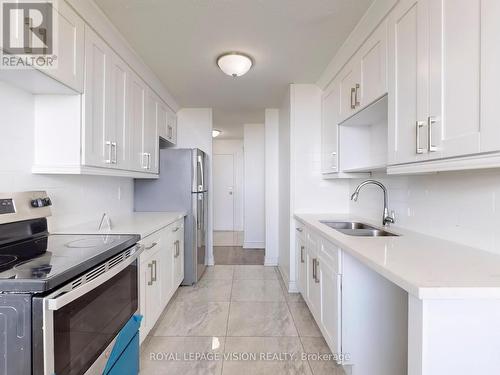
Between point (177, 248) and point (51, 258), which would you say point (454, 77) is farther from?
point (177, 248)

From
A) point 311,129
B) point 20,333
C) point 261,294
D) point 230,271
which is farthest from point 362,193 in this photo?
point 20,333

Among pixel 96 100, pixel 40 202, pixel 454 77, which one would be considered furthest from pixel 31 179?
pixel 454 77

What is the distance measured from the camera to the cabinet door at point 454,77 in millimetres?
977

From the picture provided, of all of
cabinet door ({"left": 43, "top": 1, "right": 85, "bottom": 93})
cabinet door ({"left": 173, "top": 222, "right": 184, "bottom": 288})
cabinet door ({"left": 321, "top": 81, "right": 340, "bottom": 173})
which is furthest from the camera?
cabinet door ({"left": 173, "top": 222, "right": 184, "bottom": 288})

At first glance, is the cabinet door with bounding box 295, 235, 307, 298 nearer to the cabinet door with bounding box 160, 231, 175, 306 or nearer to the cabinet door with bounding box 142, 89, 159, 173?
the cabinet door with bounding box 160, 231, 175, 306

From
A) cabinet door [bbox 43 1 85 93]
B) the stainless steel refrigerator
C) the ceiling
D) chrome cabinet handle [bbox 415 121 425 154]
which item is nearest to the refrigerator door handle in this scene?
the stainless steel refrigerator

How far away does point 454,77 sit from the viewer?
3.51ft

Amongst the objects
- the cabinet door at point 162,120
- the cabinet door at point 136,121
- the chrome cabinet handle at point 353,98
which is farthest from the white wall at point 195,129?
the chrome cabinet handle at point 353,98

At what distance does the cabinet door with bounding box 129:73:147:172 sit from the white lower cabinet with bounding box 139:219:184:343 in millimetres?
660

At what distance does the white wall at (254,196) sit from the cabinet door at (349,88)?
9.07 feet

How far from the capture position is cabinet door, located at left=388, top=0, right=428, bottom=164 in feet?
4.15

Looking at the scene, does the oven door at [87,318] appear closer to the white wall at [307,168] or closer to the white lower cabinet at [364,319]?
the white lower cabinet at [364,319]

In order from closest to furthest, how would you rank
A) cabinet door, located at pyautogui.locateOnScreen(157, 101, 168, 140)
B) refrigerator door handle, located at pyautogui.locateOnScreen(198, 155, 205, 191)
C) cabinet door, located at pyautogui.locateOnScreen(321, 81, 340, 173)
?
cabinet door, located at pyautogui.locateOnScreen(321, 81, 340, 173), cabinet door, located at pyautogui.locateOnScreen(157, 101, 168, 140), refrigerator door handle, located at pyautogui.locateOnScreen(198, 155, 205, 191)

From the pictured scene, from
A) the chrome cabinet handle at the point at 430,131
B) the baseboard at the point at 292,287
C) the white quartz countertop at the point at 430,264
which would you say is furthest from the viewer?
the baseboard at the point at 292,287
